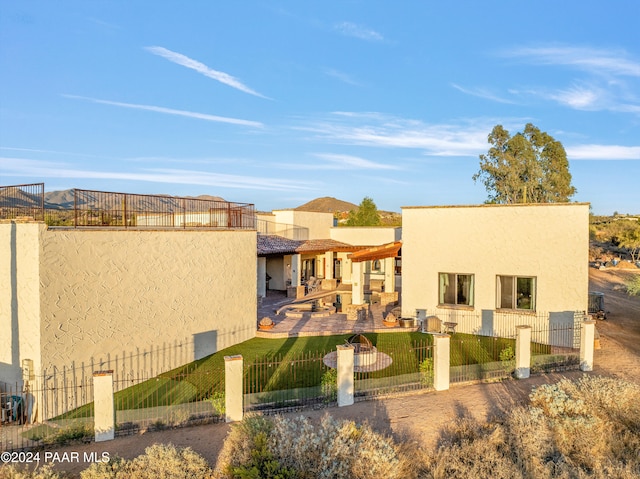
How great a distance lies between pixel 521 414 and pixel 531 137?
134 feet

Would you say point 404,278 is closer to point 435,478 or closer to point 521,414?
point 521,414

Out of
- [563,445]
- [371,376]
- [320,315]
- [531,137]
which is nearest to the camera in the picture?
[563,445]

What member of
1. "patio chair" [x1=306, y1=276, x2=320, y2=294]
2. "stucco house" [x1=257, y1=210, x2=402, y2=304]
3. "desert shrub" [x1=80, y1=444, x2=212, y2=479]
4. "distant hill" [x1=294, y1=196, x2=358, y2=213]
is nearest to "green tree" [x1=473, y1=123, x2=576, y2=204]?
"stucco house" [x1=257, y1=210, x2=402, y2=304]

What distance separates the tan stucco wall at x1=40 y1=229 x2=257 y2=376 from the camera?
10812 mm

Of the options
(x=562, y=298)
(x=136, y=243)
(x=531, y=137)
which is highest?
(x=531, y=137)

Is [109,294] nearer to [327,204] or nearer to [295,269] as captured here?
[295,269]

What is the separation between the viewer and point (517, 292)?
16891 mm

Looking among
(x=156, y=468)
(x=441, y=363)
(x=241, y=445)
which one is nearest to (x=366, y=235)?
(x=441, y=363)

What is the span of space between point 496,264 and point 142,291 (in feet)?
42.1

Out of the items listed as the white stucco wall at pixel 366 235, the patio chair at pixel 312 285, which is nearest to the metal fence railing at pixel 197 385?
the patio chair at pixel 312 285

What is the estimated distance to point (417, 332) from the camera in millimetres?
17828

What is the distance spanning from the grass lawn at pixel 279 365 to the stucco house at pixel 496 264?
52.4 inches

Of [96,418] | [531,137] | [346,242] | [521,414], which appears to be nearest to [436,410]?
[521,414]

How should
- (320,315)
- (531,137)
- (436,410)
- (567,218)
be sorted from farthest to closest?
1. (531,137)
2. (320,315)
3. (567,218)
4. (436,410)
